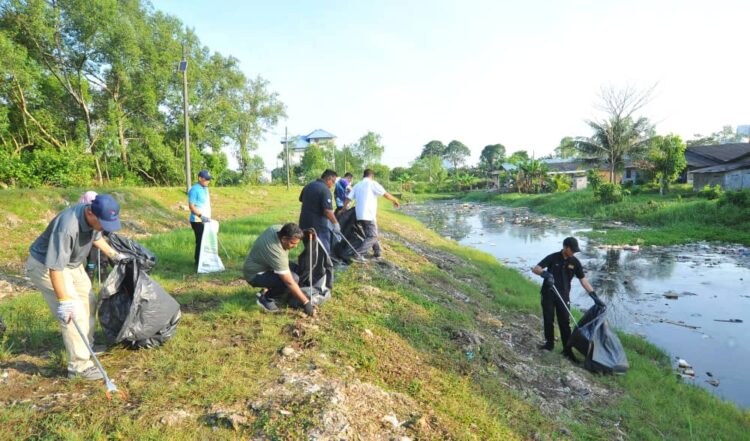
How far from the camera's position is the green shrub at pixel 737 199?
19.3 meters

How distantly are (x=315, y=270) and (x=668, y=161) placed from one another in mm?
32002

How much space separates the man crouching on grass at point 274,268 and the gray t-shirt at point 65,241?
1.71m

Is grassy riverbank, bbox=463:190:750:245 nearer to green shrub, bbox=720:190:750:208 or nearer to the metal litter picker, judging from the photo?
green shrub, bbox=720:190:750:208

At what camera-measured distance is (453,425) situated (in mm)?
3586

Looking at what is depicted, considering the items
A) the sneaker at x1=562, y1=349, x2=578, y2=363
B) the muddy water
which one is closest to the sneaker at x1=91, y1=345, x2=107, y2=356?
the sneaker at x1=562, y1=349, x2=578, y2=363

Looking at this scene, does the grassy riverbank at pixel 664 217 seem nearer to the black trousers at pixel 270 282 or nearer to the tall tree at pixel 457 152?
the black trousers at pixel 270 282

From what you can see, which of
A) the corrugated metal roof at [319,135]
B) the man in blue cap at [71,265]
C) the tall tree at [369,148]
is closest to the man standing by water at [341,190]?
the man in blue cap at [71,265]

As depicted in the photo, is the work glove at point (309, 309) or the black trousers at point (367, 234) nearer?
the work glove at point (309, 309)

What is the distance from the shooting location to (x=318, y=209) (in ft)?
21.3

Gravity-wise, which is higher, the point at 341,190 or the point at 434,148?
the point at 434,148

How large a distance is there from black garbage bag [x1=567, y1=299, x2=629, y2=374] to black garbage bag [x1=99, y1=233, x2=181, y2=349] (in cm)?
548

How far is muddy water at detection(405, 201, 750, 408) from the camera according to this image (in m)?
7.05

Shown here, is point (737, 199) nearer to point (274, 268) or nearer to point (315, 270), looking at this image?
point (315, 270)

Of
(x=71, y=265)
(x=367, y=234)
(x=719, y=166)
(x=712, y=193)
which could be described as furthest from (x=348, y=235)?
(x=719, y=166)
